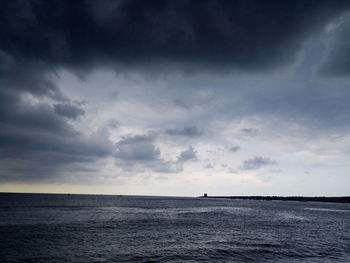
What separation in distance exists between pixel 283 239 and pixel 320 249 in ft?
25.8

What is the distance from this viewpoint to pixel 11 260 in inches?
1159

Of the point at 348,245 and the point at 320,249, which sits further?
the point at 348,245

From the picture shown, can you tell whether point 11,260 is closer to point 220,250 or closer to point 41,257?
point 41,257

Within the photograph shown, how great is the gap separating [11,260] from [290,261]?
114 ft

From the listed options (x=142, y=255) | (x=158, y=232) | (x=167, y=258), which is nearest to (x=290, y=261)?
(x=167, y=258)

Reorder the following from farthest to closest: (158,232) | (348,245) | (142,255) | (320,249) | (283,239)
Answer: (158,232) → (283,239) → (348,245) → (320,249) → (142,255)

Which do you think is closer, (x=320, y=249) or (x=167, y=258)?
(x=167, y=258)

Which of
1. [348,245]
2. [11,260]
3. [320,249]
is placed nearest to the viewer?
[11,260]

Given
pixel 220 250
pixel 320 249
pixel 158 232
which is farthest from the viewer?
pixel 158 232

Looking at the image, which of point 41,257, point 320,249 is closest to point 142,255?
point 41,257

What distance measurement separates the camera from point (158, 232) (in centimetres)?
5038

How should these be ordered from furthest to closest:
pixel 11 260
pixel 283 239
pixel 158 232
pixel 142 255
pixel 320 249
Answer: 1. pixel 158 232
2. pixel 283 239
3. pixel 320 249
4. pixel 142 255
5. pixel 11 260

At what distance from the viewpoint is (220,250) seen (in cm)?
3556

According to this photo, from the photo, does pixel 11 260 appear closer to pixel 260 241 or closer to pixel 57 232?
pixel 57 232
